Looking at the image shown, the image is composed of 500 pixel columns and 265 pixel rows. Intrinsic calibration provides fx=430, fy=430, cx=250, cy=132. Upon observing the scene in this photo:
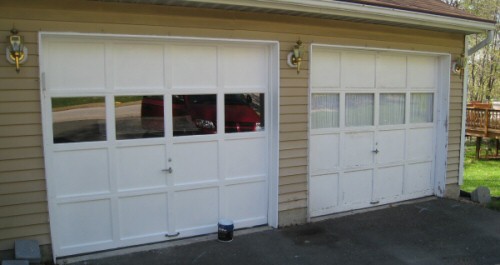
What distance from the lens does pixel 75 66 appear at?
174 inches

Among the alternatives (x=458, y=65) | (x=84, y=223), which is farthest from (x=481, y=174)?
(x=84, y=223)

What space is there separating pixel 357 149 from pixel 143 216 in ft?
10.7

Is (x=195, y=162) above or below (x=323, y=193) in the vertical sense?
above

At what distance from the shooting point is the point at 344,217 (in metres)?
6.13

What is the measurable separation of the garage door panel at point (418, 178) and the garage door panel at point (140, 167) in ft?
13.4

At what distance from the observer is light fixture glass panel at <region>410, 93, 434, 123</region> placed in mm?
6922

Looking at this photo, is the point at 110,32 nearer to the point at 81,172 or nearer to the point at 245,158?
the point at 81,172

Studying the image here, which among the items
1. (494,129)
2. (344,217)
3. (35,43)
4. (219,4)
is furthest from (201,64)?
(494,129)

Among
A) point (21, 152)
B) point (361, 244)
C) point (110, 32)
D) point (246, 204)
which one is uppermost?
point (110, 32)

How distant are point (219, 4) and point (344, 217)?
3.43 m

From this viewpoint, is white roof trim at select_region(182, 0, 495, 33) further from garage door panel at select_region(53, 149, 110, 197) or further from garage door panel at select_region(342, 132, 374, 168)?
garage door panel at select_region(53, 149, 110, 197)

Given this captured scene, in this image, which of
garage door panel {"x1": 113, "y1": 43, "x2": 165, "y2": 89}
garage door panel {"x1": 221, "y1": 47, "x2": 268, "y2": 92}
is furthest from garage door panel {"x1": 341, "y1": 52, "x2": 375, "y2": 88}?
garage door panel {"x1": 113, "y1": 43, "x2": 165, "y2": 89}

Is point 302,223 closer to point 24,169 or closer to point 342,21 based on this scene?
point 342,21

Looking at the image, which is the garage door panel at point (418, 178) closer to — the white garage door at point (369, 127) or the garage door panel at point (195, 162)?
the white garage door at point (369, 127)
